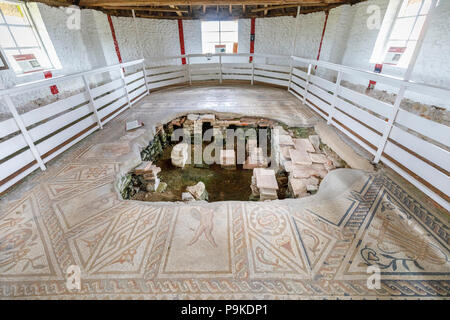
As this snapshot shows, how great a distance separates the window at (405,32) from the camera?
17.3 ft

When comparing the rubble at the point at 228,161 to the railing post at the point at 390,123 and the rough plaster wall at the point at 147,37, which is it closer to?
the railing post at the point at 390,123

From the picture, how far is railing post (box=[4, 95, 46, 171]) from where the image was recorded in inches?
113

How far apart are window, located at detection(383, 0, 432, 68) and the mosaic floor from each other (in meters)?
4.86

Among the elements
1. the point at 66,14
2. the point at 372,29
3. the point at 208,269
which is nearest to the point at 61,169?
the point at 208,269

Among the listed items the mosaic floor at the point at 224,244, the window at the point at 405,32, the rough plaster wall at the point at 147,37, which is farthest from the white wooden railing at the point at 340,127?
the rough plaster wall at the point at 147,37

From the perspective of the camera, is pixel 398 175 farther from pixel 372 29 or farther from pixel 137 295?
pixel 372 29

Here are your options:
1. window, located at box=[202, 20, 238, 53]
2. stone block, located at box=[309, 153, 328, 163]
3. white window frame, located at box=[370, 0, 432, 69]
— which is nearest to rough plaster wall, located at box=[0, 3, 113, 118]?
window, located at box=[202, 20, 238, 53]

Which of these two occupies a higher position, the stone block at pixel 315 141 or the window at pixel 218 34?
the window at pixel 218 34

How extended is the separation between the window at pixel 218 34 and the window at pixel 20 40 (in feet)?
24.0

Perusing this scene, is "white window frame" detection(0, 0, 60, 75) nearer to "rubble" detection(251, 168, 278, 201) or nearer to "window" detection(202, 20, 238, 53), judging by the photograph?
"rubble" detection(251, 168, 278, 201)

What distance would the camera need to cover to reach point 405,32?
220 inches

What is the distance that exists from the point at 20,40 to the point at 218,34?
8259 mm

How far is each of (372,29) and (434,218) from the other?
6.46 metres

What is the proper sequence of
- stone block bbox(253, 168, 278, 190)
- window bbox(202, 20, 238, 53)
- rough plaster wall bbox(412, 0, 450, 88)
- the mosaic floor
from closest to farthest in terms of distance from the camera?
the mosaic floor → stone block bbox(253, 168, 278, 190) → rough plaster wall bbox(412, 0, 450, 88) → window bbox(202, 20, 238, 53)
